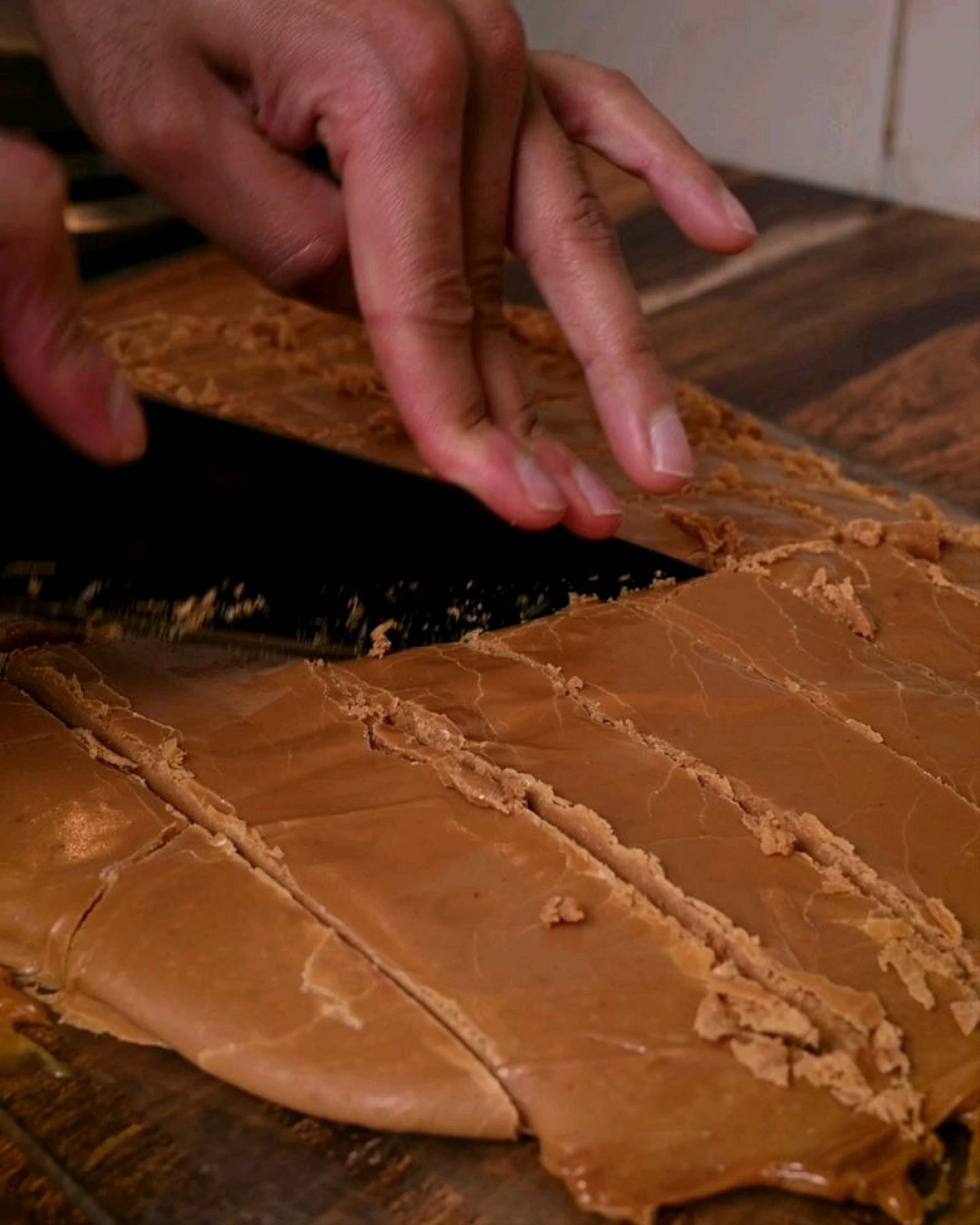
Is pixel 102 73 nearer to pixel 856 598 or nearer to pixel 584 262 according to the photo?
pixel 584 262

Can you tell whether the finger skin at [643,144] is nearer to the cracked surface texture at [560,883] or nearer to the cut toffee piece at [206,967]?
the cracked surface texture at [560,883]

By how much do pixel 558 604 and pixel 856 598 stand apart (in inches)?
19.2

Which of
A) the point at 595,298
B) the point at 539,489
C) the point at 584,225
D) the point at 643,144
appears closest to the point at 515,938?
the point at 539,489

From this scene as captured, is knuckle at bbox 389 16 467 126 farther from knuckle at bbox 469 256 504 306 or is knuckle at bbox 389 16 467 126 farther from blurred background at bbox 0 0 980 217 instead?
blurred background at bbox 0 0 980 217

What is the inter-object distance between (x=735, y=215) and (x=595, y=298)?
25 cm

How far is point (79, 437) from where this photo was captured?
1680mm

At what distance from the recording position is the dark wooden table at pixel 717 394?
4.93 feet

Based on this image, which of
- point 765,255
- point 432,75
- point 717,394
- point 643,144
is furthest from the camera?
point 765,255

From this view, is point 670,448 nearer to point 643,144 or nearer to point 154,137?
point 643,144

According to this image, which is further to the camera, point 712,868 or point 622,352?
point 622,352

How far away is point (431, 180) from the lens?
2.00 metres

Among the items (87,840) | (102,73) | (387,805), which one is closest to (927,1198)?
(387,805)

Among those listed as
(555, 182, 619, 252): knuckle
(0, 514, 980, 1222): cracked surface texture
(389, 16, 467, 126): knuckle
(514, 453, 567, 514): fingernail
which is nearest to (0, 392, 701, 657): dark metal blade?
(0, 514, 980, 1222): cracked surface texture

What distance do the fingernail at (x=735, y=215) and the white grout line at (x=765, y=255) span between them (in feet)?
5.24
